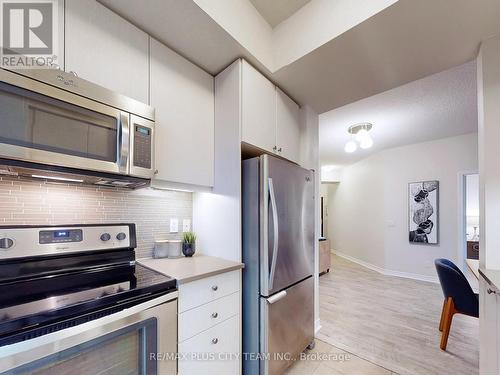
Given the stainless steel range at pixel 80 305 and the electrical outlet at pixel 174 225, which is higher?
the electrical outlet at pixel 174 225

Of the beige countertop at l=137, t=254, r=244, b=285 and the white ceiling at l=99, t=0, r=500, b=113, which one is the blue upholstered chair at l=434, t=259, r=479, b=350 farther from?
the beige countertop at l=137, t=254, r=244, b=285

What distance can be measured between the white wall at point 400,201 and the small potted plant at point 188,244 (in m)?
4.42

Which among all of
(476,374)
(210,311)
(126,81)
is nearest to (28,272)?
(210,311)

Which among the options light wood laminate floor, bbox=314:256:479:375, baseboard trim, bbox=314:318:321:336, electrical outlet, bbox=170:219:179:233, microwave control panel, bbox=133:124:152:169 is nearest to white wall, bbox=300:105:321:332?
baseboard trim, bbox=314:318:321:336

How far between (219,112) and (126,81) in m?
0.64

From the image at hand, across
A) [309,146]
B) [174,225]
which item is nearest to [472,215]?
[309,146]

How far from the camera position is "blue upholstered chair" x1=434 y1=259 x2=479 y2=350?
1950mm

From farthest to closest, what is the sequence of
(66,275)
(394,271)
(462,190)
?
(394,271), (462,190), (66,275)

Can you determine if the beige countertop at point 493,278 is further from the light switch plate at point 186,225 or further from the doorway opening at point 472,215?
the doorway opening at point 472,215

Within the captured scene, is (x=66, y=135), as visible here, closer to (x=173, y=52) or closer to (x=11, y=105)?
(x=11, y=105)

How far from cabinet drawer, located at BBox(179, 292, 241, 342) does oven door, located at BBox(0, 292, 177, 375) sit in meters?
0.07

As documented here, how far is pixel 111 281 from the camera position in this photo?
1112 mm

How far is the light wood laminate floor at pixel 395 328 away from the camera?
1888 millimetres

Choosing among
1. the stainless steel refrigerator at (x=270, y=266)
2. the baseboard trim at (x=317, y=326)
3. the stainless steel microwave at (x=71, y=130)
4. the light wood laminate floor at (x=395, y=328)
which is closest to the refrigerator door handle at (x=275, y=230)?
the stainless steel refrigerator at (x=270, y=266)
